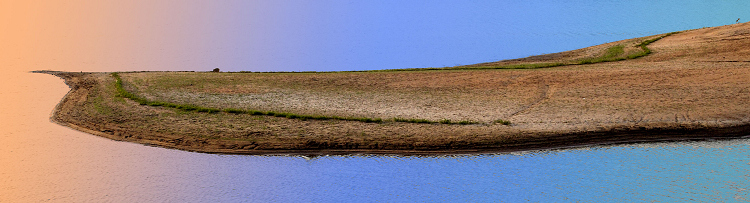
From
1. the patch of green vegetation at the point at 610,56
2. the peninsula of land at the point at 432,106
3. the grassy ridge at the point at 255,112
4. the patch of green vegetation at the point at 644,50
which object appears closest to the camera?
the peninsula of land at the point at 432,106

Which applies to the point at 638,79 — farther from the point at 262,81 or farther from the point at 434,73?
the point at 262,81

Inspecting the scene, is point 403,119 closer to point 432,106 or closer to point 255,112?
point 432,106

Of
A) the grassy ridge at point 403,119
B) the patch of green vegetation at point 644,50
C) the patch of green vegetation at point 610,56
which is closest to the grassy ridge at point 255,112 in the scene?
the grassy ridge at point 403,119

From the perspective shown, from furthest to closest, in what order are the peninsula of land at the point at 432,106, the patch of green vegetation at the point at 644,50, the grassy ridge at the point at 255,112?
the patch of green vegetation at the point at 644,50 < the grassy ridge at the point at 255,112 < the peninsula of land at the point at 432,106

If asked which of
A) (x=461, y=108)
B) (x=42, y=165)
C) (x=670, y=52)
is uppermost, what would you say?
(x=670, y=52)

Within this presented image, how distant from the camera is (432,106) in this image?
18.2m

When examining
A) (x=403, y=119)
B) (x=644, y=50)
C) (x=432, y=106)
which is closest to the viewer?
(x=403, y=119)

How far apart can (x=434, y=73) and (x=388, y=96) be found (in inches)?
143

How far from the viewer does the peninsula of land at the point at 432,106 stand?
49.7 feet

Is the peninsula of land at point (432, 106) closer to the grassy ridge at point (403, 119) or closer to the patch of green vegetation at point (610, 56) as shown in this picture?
the grassy ridge at point (403, 119)

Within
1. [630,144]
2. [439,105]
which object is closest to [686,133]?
[630,144]

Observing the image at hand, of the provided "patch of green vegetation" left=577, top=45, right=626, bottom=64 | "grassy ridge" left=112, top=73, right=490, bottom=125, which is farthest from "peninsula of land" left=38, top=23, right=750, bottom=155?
"patch of green vegetation" left=577, top=45, right=626, bottom=64

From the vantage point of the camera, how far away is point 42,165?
14.4 meters

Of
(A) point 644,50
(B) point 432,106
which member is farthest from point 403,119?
(A) point 644,50
